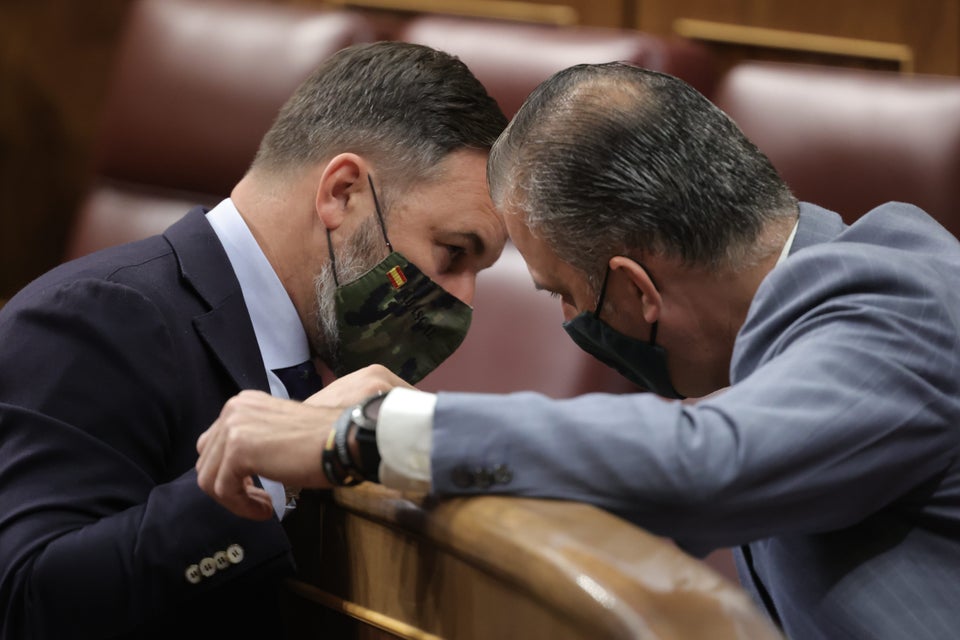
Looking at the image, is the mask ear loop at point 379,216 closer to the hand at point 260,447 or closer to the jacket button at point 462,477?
the hand at point 260,447

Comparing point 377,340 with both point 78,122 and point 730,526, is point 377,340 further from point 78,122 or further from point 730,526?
point 78,122

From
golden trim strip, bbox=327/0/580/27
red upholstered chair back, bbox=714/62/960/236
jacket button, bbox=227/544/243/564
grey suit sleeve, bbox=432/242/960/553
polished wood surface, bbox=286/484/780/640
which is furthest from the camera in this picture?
golden trim strip, bbox=327/0/580/27

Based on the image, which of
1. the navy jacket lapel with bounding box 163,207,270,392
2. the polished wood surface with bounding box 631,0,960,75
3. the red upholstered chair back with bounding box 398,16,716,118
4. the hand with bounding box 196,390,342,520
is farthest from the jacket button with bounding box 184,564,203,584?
the polished wood surface with bounding box 631,0,960,75

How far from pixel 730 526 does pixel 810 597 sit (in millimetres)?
187

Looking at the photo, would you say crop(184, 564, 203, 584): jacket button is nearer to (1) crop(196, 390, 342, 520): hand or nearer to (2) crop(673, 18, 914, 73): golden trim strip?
(1) crop(196, 390, 342, 520): hand

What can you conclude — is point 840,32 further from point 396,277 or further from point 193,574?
point 193,574

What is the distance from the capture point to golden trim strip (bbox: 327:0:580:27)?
2691mm

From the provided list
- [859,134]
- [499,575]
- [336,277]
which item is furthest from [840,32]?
[499,575]

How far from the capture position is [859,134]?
2.05 meters

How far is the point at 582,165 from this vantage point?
1.05 metres

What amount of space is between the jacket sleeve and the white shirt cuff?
0.21 m

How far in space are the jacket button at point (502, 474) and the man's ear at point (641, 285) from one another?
32 cm

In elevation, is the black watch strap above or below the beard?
above

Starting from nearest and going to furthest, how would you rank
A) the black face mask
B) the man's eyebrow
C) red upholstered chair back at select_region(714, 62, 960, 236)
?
the black face mask
the man's eyebrow
red upholstered chair back at select_region(714, 62, 960, 236)
